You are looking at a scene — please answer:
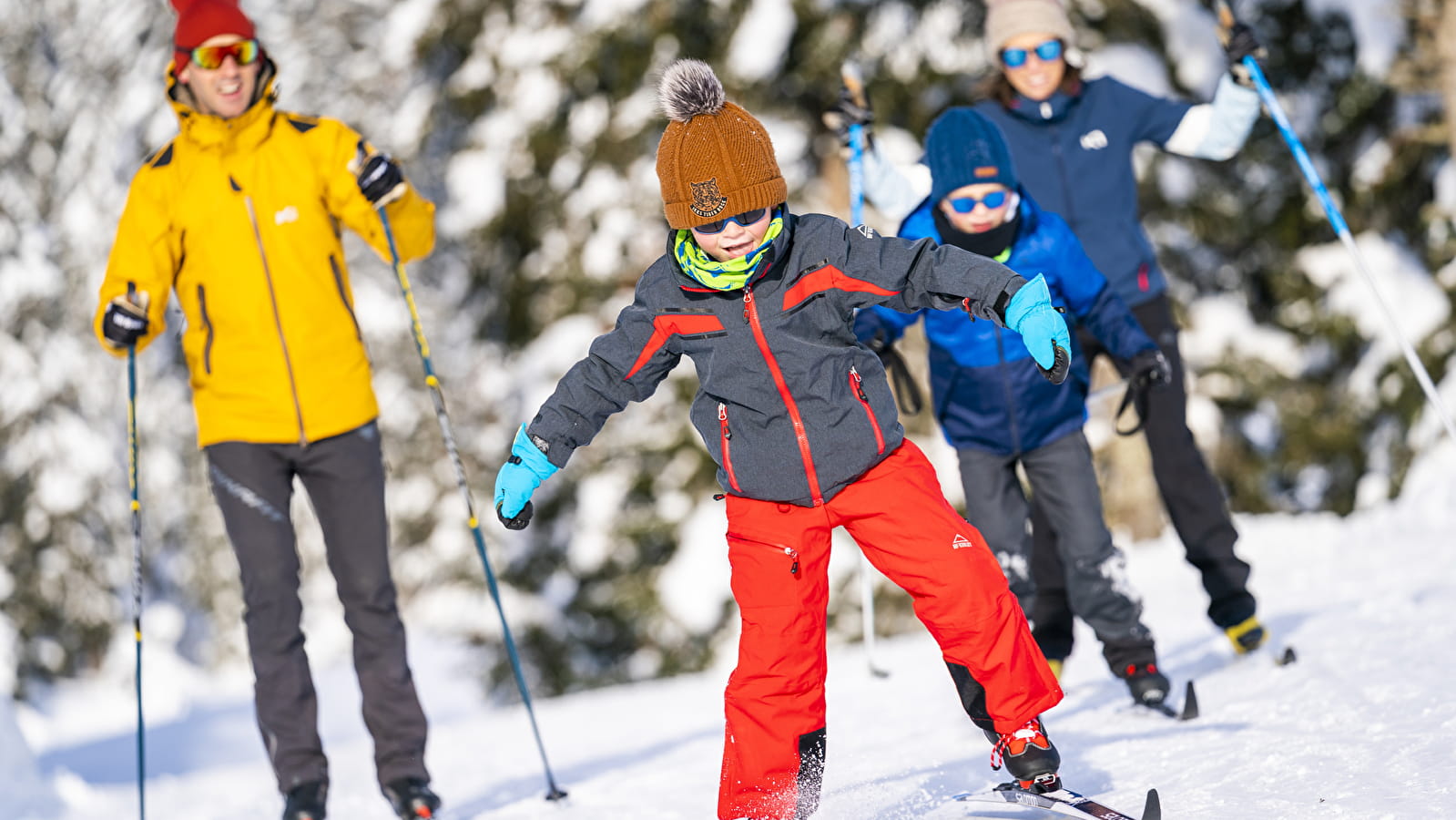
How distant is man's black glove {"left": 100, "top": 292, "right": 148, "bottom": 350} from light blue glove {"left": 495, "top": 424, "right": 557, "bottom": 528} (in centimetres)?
152

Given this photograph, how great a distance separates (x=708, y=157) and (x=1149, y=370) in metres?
1.72

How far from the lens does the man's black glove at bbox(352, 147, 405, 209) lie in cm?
408

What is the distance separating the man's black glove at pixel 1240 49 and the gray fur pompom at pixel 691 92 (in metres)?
2.35

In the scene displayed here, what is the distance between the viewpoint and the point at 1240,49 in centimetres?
468

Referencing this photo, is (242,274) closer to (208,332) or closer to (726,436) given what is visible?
(208,332)

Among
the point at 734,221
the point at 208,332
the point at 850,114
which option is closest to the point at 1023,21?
the point at 850,114

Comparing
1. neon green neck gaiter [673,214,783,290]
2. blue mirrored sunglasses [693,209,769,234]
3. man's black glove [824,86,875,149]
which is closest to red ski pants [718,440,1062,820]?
neon green neck gaiter [673,214,783,290]

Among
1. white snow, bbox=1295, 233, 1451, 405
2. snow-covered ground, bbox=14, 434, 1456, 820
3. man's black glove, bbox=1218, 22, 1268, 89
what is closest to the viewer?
snow-covered ground, bbox=14, 434, 1456, 820

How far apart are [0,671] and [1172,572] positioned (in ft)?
43.3

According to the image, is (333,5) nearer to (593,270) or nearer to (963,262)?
(593,270)

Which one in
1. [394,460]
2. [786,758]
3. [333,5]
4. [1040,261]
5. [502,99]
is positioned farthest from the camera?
[333,5]

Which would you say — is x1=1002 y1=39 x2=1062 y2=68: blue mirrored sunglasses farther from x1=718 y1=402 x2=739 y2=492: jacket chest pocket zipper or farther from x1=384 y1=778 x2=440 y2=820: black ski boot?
x1=384 y1=778 x2=440 y2=820: black ski boot

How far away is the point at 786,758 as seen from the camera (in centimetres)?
304

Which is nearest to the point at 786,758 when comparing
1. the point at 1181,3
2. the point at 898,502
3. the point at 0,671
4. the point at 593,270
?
the point at 898,502
